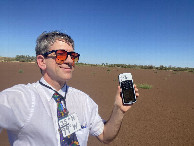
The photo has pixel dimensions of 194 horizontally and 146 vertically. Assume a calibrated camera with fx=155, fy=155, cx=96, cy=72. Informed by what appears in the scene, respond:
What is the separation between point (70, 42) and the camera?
219 cm

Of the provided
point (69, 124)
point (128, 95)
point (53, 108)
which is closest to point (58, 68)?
point (53, 108)

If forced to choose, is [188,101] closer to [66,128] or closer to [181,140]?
[181,140]

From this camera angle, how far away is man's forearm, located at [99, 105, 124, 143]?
80.7 inches

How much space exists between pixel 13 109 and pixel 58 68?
775mm

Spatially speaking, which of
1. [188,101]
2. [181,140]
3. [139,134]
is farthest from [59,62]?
[188,101]

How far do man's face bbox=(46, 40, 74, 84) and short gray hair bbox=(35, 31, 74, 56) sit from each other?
46 mm

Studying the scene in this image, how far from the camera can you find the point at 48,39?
2.07 m

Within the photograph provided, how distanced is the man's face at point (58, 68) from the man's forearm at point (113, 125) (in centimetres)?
78

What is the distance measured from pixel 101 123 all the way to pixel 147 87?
1021 cm

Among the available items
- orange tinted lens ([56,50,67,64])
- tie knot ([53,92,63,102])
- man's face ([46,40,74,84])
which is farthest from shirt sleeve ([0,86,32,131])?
orange tinted lens ([56,50,67,64])

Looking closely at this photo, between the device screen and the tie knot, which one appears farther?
the device screen

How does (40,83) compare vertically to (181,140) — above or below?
above

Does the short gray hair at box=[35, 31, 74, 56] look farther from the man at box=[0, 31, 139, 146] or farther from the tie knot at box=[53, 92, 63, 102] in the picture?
the tie knot at box=[53, 92, 63, 102]

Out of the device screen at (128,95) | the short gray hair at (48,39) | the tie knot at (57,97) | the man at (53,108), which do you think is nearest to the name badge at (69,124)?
the man at (53,108)
